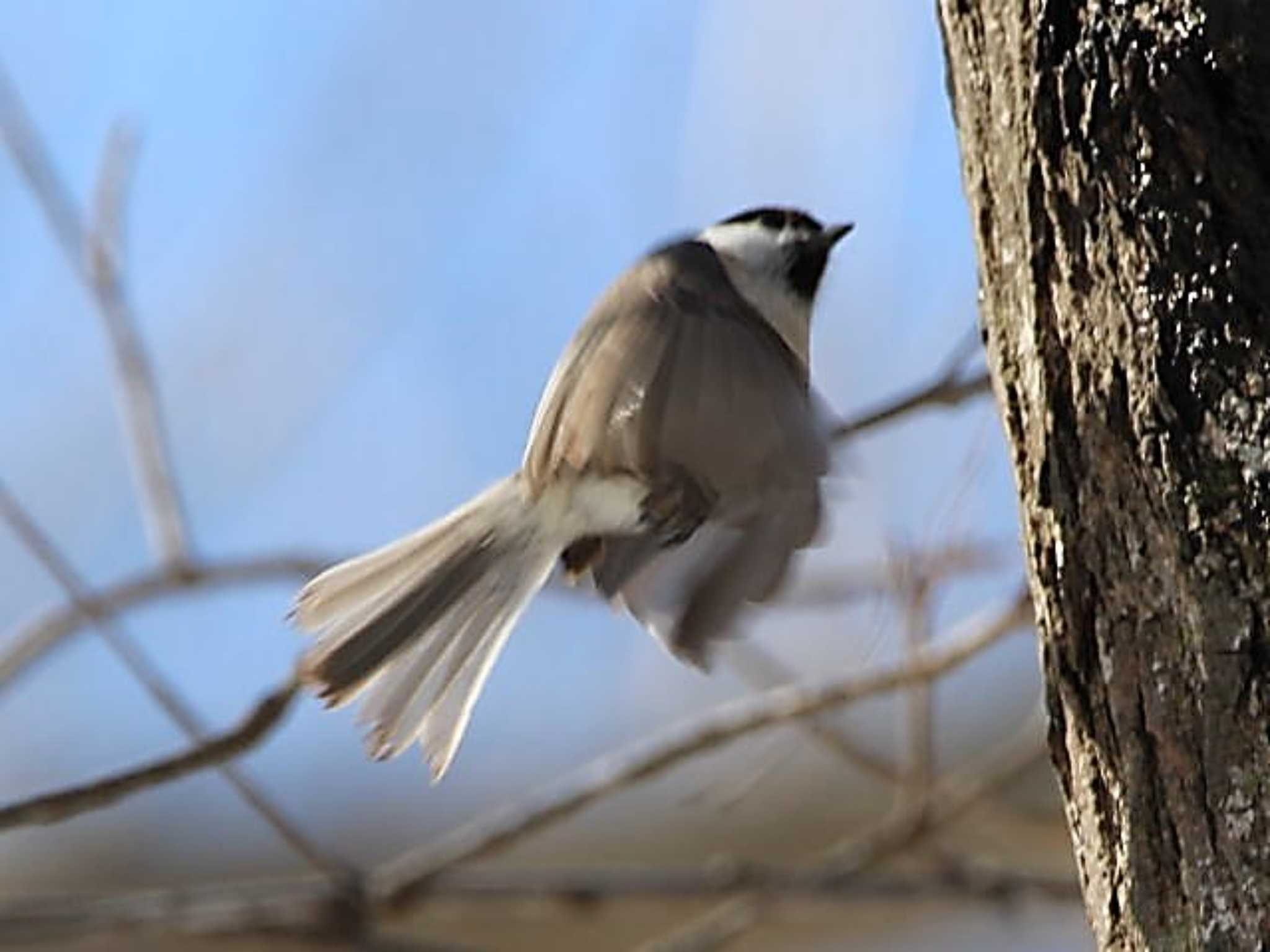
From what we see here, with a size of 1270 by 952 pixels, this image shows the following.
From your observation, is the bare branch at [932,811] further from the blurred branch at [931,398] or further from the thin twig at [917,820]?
the blurred branch at [931,398]

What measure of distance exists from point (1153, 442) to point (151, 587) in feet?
3.63

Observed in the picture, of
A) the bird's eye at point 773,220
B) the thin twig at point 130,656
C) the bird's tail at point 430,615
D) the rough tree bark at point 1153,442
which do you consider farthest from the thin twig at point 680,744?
the rough tree bark at point 1153,442

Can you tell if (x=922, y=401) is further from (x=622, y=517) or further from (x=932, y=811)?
(x=932, y=811)

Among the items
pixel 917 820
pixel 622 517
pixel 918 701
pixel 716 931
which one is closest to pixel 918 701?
pixel 918 701

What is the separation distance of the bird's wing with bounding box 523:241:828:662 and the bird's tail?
0.24 ft

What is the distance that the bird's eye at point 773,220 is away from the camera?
208cm

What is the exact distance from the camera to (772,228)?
6.82 ft

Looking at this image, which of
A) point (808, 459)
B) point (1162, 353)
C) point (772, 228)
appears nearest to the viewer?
point (1162, 353)

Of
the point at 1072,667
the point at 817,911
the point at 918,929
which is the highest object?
the point at 1072,667

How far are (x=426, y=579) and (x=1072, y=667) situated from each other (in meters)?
0.58

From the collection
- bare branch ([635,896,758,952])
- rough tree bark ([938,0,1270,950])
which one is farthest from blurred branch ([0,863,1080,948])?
rough tree bark ([938,0,1270,950])

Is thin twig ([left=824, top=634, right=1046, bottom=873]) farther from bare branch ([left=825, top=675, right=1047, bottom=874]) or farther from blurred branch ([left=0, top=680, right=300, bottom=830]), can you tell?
blurred branch ([left=0, top=680, right=300, bottom=830])

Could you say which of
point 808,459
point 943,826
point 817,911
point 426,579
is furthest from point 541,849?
point 808,459

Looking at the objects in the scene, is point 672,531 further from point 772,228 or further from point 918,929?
point 918,929
